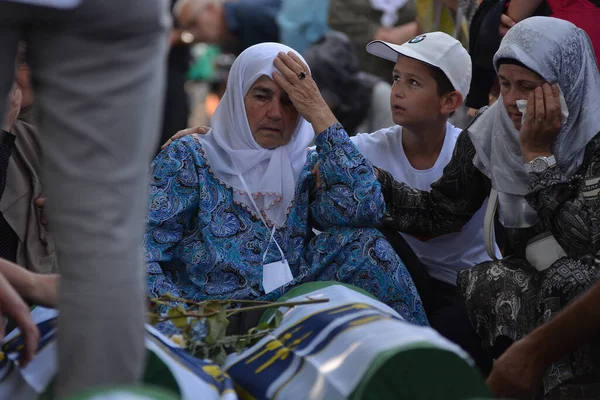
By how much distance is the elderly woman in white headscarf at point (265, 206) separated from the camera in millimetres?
3322

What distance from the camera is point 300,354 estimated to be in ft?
7.82

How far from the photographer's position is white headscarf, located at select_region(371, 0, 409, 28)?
6.19 meters

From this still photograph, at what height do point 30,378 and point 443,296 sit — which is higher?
point 30,378

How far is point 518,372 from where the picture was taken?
243 centimetres

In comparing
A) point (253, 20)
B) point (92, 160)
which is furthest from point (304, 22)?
point (92, 160)

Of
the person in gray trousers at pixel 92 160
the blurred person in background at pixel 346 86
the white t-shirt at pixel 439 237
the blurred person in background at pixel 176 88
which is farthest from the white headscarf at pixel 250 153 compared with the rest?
the blurred person in background at pixel 176 88

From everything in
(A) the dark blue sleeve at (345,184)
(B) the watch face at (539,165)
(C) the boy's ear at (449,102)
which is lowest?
(A) the dark blue sleeve at (345,184)

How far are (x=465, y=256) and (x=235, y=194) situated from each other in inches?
39.8

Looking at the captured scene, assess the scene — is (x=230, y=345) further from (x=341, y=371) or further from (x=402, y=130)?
(x=402, y=130)

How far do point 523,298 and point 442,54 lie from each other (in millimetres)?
1278

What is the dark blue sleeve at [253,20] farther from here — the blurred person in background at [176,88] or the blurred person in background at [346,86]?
the blurred person in background at [346,86]

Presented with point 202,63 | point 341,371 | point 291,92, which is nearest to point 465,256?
point 291,92

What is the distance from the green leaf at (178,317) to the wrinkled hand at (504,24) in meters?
2.19

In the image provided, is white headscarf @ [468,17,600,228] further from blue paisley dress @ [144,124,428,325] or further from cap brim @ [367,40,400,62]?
cap brim @ [367,40,400,62]
